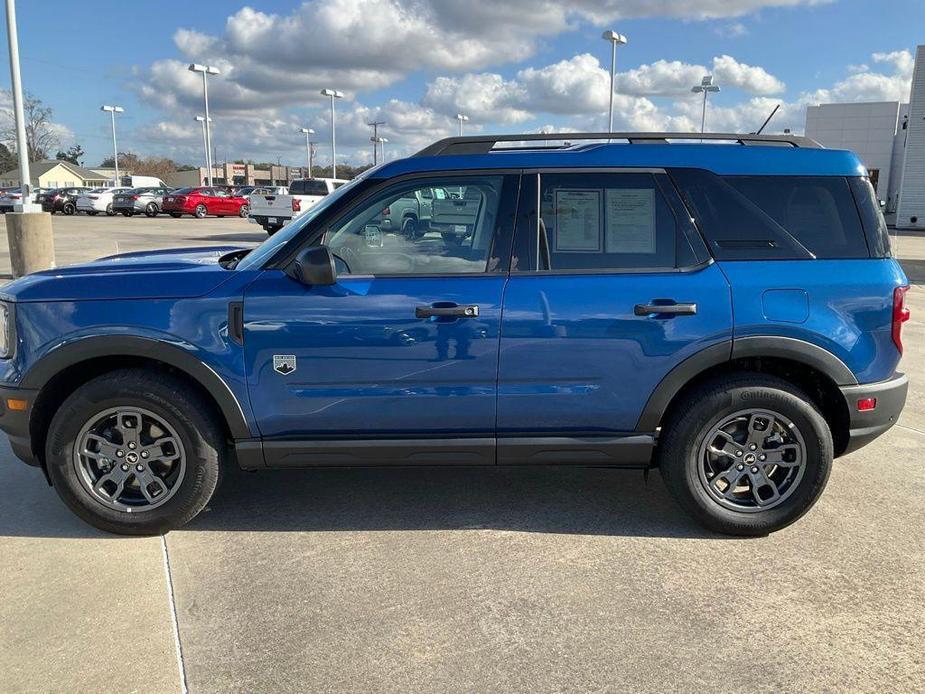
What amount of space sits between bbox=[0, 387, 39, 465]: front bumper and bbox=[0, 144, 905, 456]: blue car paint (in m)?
0.07

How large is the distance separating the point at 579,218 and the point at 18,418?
2.88 m

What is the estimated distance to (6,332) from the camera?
3617 millimetres

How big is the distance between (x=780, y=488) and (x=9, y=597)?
11.8ft

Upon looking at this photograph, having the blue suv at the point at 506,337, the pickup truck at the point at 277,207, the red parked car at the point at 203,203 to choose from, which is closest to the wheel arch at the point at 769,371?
the blue suv at the point at 506,337

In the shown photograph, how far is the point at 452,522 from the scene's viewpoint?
393 cm

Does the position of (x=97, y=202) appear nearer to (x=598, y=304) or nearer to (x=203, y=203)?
(x=203, y=203)

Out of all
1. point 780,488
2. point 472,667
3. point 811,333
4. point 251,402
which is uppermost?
point 811,333

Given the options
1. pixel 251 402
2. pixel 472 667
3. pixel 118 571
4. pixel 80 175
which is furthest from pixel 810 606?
pixel 80 175

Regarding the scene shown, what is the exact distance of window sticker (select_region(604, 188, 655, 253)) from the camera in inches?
144

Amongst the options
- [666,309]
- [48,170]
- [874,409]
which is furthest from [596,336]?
[48,170]

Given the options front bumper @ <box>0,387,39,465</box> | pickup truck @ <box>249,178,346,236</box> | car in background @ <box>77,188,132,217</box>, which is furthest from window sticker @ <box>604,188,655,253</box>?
car in background @ <box>77,188,132,217</box>

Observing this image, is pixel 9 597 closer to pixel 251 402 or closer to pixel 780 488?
pixel 251 402

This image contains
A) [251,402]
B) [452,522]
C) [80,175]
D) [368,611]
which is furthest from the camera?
[80,175]

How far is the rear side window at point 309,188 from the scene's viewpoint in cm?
2353
